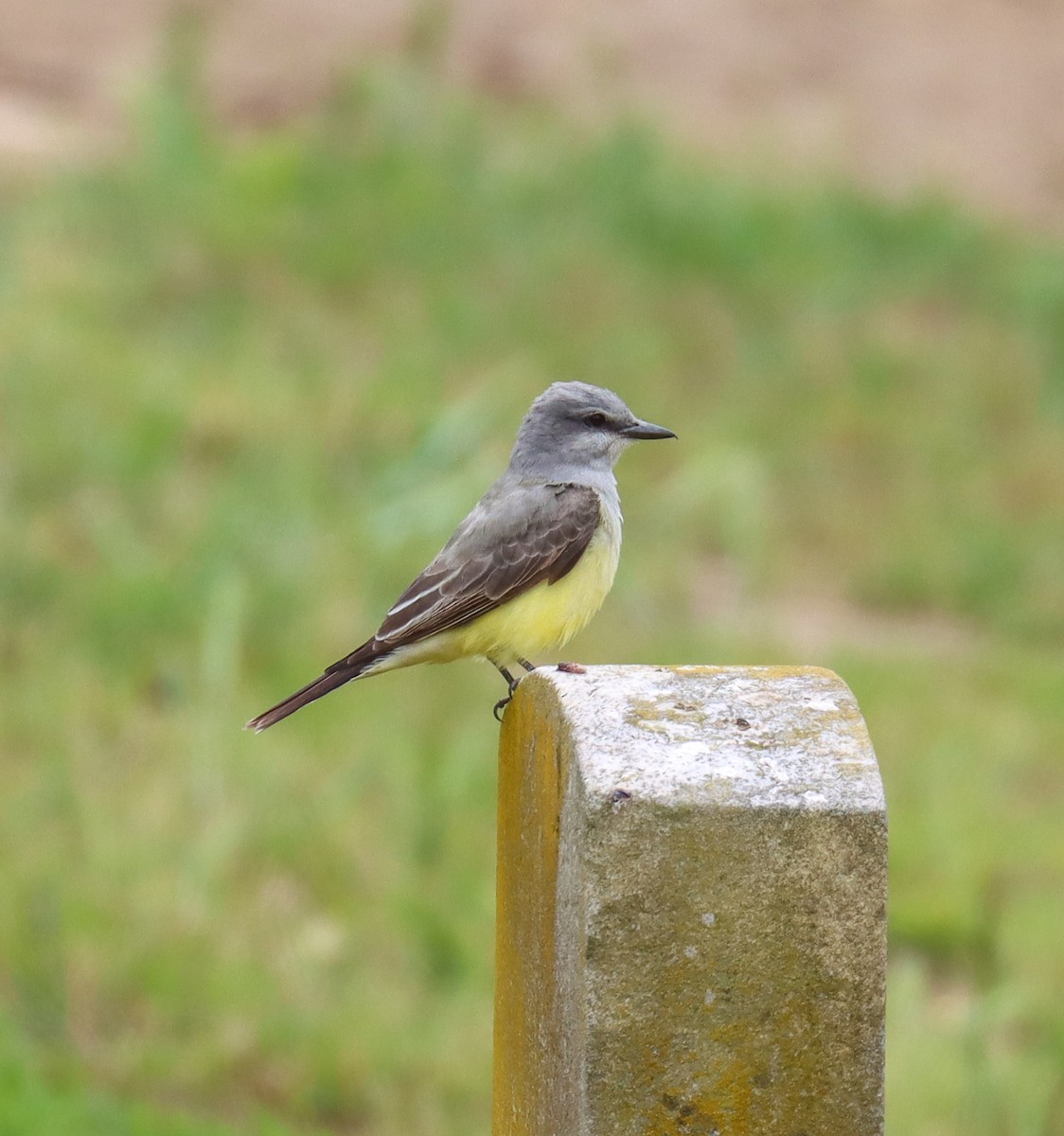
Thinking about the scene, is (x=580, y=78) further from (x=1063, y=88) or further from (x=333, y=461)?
(x=333, y=461)

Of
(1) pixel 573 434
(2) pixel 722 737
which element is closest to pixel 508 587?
(1) pixel 573 434

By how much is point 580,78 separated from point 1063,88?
15.3 feet

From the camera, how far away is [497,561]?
4.34 meters

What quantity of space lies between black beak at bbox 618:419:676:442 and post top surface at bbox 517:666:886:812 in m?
2.39

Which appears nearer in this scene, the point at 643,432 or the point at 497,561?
the point at 497,561

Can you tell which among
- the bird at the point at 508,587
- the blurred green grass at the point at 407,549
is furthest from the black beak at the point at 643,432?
the blurred green grass at the point at 407,549

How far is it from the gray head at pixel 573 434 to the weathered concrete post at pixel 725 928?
100 inches

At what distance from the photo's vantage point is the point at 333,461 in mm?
9469

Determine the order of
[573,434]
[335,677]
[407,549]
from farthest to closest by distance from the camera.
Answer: [407,549] → [573,434] → [335,677]

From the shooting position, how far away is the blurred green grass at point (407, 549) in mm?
5465

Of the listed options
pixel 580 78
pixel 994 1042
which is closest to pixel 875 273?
pixel 580 78

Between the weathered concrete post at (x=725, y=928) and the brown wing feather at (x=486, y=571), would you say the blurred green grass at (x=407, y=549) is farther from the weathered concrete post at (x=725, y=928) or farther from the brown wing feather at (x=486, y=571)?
the weathered concrete post at (x=725, y=928)

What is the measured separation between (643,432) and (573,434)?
0.17 metres

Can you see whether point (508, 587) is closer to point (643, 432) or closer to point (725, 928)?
point (643, 432)
